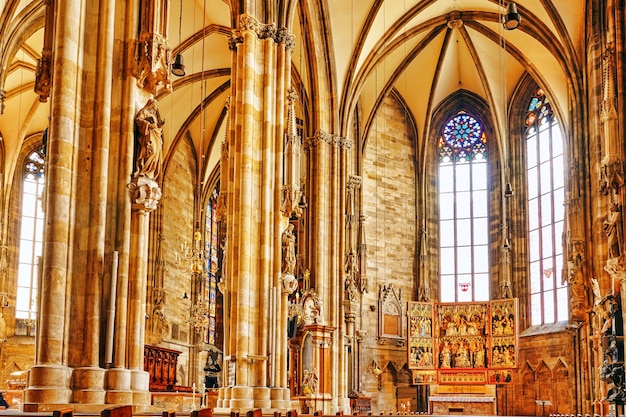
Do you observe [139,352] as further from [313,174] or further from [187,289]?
[187,289]

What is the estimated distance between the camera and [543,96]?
3353cm

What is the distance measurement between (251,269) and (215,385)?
56.9ft

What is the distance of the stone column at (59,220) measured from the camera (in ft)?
33.3

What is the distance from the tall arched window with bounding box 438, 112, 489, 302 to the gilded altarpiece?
4151mm

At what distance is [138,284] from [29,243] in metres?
21.7

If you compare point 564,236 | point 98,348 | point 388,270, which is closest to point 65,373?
point 98,348

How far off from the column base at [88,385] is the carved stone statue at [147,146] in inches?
108

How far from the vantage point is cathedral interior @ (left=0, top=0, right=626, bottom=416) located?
1123cm

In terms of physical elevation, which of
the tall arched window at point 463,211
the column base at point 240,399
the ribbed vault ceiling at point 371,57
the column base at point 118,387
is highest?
the ribbed vault ceiling at point 371,57

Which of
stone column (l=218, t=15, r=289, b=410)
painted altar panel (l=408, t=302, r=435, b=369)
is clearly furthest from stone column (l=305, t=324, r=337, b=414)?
stone column (l=218, t=15, r=289, b=410)

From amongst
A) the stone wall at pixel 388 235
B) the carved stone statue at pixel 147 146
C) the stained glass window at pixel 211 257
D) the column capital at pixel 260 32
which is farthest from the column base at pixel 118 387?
the stained glass window at pixel 211 257

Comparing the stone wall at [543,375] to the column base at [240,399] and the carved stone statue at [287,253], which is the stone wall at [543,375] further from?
the column base at [240,399]

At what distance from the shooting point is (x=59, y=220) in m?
10.7

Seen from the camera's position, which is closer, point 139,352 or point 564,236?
point 139,352
